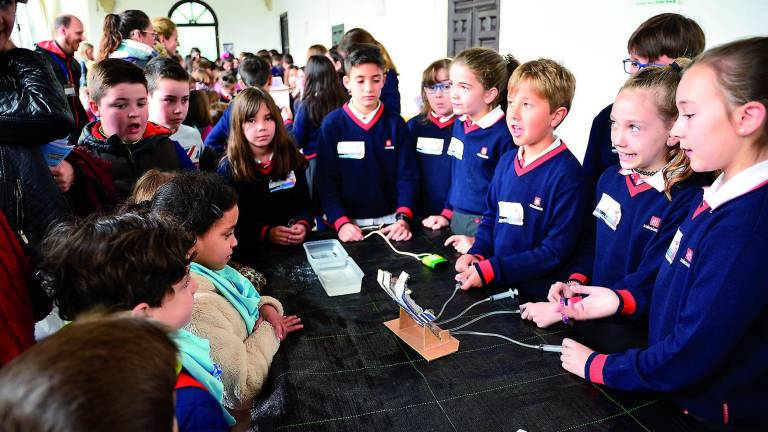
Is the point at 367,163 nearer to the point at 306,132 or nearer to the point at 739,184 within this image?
the point at 306,132

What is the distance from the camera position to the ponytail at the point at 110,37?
10.8ft

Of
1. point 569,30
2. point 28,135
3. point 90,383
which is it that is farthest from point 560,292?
point 569,30

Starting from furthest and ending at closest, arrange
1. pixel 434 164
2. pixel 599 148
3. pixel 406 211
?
pixel 434 164, pixel 406 211, pixel 599 148

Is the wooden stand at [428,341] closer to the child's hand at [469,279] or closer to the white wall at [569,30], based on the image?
the child's hand at [469,279]

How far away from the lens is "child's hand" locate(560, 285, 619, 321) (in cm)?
130

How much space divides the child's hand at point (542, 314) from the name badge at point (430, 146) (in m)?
1.48

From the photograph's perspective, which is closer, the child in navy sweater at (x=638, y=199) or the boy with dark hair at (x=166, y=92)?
the child in navy sweater at (x=638, y=199)

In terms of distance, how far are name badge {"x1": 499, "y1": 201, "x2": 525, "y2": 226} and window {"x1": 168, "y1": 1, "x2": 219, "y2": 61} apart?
15779mm

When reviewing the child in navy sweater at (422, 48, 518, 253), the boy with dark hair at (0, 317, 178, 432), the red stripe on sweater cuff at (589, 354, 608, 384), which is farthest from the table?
the child in navy sweater at (422, 48, 518, 253)

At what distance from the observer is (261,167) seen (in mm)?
2236

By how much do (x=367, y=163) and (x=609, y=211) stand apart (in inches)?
51.4

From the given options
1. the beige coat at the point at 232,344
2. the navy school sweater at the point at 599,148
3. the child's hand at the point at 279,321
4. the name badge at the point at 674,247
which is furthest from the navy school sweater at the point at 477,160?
the beige coat at the point at 232,344

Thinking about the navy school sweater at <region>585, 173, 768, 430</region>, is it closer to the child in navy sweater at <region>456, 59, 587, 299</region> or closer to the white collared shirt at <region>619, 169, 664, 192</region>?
the white collared shirt at <region>619, 169, 664, 192</region>

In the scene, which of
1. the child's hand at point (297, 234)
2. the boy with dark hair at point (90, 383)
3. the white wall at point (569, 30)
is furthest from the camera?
the white wall at point (569, 30)
